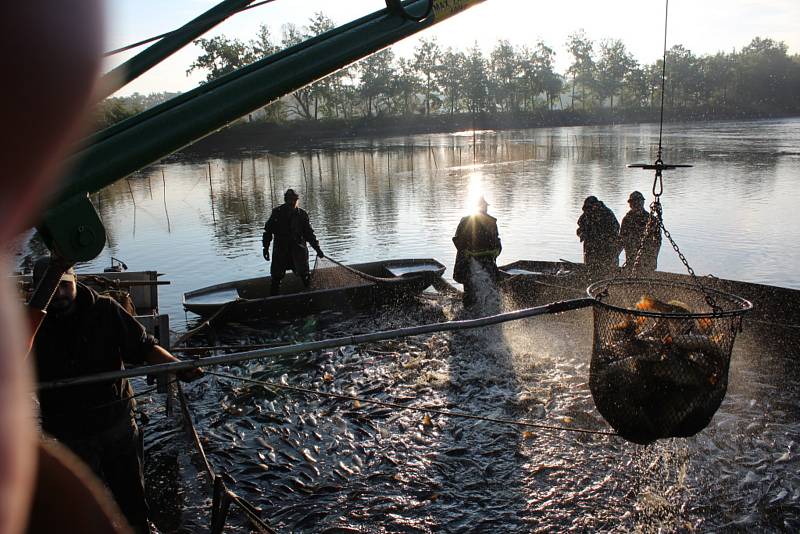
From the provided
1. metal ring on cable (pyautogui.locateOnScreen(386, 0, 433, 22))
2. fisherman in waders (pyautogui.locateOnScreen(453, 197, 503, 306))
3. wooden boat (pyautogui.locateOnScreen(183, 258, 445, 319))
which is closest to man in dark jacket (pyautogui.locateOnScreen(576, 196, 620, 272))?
fisherman in waders (pyautogui.locateOnScreen(453, 197, 503, 306))

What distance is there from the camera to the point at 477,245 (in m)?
12.1

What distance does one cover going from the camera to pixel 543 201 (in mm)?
28781

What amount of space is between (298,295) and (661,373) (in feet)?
29.3

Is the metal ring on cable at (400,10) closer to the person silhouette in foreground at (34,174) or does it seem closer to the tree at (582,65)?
the person silhouette in foreground at (34,174)

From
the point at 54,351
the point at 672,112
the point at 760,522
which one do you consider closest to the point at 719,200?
the point at 760,522

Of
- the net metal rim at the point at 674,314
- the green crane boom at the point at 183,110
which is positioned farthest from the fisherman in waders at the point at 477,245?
the green crane boom at the point at 183,110

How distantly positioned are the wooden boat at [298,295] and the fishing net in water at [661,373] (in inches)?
331

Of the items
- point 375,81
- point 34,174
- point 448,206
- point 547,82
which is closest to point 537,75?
point 547,82

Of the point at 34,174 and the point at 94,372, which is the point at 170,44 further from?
the point at 34,174

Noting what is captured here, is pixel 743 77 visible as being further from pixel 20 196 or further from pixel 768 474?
pixel 20 196

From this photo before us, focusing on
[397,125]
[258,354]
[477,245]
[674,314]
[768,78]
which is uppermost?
[768,78]

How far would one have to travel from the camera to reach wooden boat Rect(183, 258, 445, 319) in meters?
11.9

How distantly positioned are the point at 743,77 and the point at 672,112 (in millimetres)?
17731

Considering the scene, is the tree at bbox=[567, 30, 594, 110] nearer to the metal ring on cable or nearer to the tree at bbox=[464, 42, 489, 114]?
the tree at bbox=[464, 42, 489, 114]
